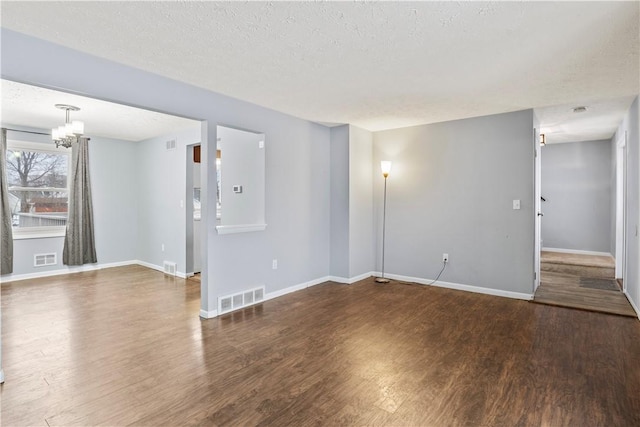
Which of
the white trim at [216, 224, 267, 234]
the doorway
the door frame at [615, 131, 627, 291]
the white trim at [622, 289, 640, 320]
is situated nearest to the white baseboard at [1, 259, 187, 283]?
the white trim at [216, 224, 267, 234]

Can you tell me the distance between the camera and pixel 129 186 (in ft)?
21.8

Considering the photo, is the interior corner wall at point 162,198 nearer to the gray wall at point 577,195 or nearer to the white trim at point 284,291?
the white trim at point 284,291

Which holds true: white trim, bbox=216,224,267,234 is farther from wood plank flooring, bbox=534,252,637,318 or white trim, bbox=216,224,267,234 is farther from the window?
the window

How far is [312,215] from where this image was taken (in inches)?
195

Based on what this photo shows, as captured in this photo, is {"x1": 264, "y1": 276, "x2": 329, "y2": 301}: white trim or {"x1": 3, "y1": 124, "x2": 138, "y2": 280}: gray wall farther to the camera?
{"x1": 3, "y1": 124, "x2": 138, "y2": 280}: gray wall

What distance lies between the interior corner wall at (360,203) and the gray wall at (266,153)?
1.32ft

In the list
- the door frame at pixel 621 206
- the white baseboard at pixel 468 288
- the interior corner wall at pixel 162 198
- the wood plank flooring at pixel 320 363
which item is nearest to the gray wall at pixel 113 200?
the interior corner wall at pixel 162 198

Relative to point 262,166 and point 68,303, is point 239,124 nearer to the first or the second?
point 262,166

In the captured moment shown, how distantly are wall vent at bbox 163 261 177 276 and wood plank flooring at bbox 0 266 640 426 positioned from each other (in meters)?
1.49

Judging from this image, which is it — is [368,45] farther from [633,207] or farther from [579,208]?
[579,208]

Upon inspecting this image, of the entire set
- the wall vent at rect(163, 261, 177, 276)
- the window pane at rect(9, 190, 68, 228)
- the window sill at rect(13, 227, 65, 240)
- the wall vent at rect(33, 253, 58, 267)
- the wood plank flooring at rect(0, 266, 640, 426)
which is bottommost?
the wood plank flooring at rect(0, 266, 640, 426)

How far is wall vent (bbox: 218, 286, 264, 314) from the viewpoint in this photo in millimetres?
3717

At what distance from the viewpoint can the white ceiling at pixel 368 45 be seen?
2.02 metres

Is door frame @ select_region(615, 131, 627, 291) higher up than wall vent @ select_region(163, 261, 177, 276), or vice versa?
door frame @ select_region(615, 131, 627, 291)
